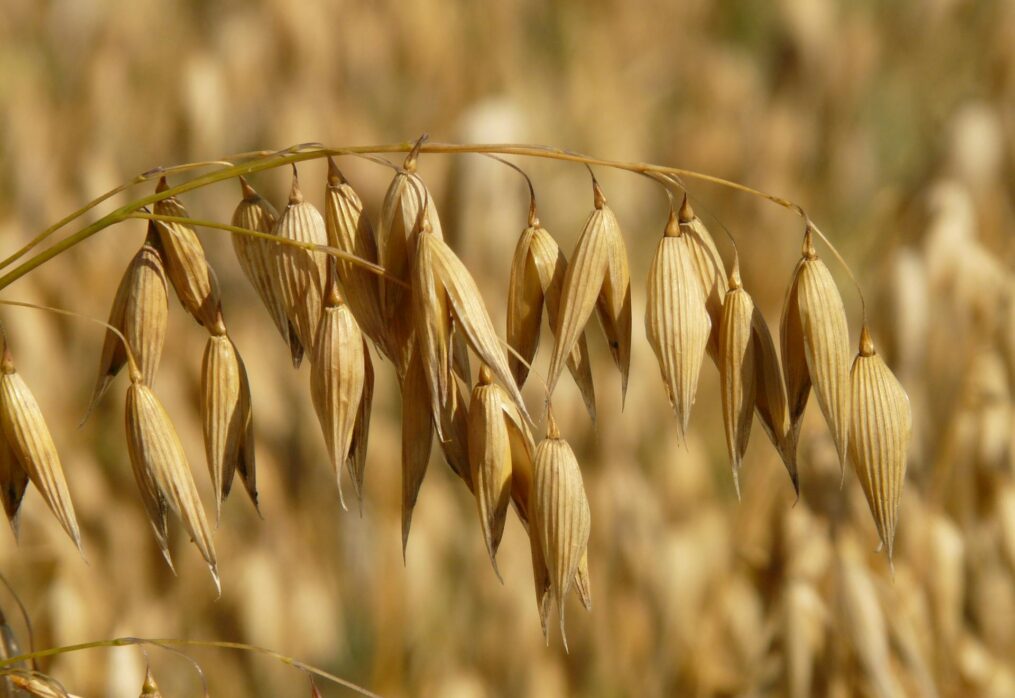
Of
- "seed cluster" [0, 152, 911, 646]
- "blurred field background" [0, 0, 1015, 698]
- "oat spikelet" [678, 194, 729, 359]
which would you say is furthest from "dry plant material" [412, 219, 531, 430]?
"blurred field background" [0, 0, 1015, 698]

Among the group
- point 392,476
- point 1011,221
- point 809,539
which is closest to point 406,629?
point 392,476

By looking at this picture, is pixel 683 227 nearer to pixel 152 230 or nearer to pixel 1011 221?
pixel 152 230

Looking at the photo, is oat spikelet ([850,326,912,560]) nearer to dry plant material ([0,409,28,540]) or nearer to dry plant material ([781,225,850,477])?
dry plant material ([781,225,850,477])

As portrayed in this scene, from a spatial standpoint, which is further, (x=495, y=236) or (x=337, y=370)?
(x=495, y=236)

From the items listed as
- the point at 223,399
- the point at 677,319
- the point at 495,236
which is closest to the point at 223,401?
the point at 223,399

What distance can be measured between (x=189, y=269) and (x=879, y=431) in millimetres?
Result: 320

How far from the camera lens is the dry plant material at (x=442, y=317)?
442 mm

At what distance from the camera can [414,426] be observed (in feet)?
1.64

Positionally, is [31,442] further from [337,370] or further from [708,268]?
[708,268]

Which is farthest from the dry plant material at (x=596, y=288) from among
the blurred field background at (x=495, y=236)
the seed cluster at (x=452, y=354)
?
the blurred field background at (x=495, y=236)

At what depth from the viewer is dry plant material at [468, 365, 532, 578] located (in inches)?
18.8

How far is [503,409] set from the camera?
49cm

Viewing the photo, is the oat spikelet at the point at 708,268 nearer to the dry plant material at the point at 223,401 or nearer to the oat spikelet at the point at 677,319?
the oat spikelet at the point at 677,319

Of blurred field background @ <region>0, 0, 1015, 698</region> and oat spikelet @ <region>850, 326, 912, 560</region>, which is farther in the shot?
blurred field background @ <region>0, 0, 1015, 698</region>
